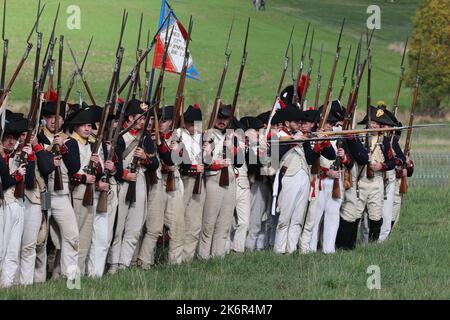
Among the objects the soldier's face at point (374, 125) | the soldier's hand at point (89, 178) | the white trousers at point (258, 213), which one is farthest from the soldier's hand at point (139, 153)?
the soldier's face at point (374, 125)

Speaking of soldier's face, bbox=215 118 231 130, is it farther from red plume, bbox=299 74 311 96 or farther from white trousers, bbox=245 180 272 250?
red plume, bbox=299 74 311 96

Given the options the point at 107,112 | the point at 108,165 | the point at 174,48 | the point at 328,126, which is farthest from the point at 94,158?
the point at 328,126

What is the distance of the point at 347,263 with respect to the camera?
45.9 feet

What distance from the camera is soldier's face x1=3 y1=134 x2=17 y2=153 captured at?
40.4 feet

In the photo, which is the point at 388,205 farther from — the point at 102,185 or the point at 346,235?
the point at 102,185

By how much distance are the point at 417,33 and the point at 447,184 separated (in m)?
34.6

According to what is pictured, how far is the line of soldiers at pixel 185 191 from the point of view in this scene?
495 inches

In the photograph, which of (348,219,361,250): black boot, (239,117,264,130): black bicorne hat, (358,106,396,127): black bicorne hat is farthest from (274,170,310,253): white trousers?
(358,106,396,127): black bicorne hat

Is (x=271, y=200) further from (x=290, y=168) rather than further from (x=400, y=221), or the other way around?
(x=400, y=221)

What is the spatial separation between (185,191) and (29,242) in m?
2.89

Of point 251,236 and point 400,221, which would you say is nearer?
point 251,236

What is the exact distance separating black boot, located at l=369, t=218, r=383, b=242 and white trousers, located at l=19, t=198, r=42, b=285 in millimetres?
6165

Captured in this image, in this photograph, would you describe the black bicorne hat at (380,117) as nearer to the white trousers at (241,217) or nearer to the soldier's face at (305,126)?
the soldier's face at (305,126)
